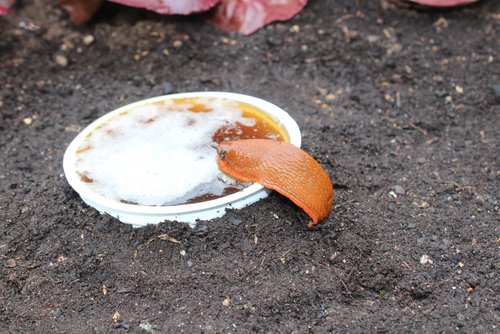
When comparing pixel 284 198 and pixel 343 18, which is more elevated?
pixel 343 18

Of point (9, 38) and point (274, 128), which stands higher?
point (274, 128)

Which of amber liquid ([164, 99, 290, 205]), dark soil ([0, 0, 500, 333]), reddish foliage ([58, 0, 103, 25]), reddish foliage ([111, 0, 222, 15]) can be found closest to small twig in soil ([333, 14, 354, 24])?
dark soil ([0, 0, 500, 333])

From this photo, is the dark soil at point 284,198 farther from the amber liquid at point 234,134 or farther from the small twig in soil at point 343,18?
the amber liquid at point 234,134

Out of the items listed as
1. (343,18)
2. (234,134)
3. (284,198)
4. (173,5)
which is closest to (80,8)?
(173,5)

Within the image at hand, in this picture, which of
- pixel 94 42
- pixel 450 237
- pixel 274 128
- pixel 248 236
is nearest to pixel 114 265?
pixel 248 236

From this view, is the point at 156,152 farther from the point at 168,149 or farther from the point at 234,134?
the point at 234,134

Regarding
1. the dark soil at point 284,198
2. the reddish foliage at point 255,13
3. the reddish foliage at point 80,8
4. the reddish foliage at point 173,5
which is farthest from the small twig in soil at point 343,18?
the reddish foliage at point 80,8

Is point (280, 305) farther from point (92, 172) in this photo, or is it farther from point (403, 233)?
point (92, 172)
